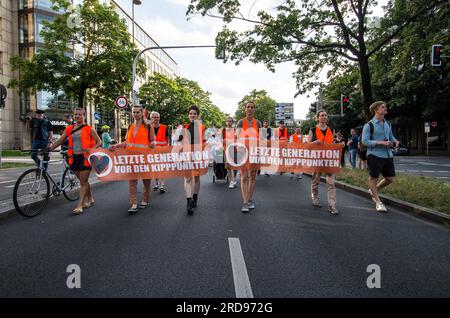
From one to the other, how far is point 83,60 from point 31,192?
2487 centimetres

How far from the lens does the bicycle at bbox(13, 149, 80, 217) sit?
18.7 ft

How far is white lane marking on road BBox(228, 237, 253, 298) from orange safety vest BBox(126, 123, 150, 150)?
299cm

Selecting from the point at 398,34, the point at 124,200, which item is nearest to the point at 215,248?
the point at 124,200

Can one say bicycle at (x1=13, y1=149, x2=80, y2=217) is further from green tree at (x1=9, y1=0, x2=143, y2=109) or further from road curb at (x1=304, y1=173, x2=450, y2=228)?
green tree at (x1=9, y1=0, x2=143, y2=109)

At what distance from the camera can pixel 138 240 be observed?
442 centimetres

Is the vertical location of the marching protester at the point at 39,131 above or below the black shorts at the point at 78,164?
above

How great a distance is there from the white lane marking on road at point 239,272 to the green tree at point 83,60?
85.0 ft

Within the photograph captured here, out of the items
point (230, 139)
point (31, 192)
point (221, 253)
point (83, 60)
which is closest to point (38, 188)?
point (31, 192)

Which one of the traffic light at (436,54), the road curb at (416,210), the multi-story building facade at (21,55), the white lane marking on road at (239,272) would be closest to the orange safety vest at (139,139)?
the white lane marking on road at (239,272)

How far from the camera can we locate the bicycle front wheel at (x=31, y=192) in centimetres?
567

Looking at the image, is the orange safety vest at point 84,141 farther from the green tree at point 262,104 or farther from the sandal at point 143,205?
the green tree at point 262,104

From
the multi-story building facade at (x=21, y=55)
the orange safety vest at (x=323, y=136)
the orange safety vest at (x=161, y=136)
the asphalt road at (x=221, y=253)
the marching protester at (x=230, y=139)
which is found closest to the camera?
the asphalt road at (x=221, y=253)

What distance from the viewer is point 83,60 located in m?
27.9
